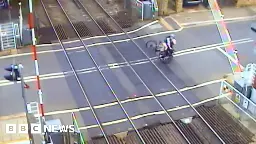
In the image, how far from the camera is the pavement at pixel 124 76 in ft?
54.4

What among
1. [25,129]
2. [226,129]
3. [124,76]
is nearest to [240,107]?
[226,129]

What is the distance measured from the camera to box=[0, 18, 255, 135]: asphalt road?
16.7 m

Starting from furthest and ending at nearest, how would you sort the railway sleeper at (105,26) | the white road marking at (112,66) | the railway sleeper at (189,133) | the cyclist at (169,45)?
the railway sleeper at (105,26), the cyclist at (169,45), the white road marking at (112,66), the railway sleeper at (189,133)

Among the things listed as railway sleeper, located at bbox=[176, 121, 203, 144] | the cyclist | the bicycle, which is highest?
the cyclist

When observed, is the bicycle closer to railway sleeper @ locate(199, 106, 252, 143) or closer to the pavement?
the pavement

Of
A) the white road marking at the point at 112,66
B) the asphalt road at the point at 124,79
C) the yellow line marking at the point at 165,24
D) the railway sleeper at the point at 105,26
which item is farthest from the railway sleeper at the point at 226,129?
the railway sleeper at the point at 105,26

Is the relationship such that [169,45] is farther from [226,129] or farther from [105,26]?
[226,129]

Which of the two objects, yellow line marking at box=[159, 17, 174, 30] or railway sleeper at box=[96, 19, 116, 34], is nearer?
railway sleeper at box=[96, 19, 116, 34]

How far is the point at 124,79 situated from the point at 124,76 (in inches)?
9.3

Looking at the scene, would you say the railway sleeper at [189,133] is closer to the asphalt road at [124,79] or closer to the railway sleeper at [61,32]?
the asphalt road at [124,79]

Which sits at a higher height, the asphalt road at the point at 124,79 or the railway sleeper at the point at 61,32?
the railway sleeper at the point at 61,32

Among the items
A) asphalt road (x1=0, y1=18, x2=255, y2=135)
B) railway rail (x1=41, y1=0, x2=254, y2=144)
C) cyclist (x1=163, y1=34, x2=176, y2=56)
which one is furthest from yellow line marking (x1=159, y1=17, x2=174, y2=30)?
cyclist (x1=163, y1=34, x2=176, y2=56)

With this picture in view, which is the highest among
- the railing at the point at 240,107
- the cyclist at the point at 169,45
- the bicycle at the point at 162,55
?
the cyclist at the point at 169,45

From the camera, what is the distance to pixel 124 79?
18.7 metres
